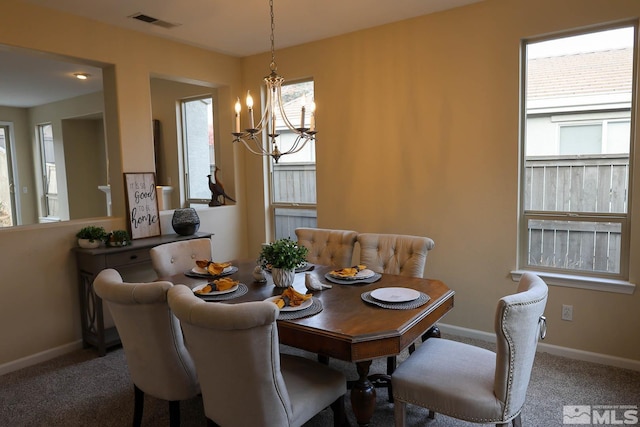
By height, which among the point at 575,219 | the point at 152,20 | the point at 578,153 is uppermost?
the point at 152,20

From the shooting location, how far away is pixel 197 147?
208 inches

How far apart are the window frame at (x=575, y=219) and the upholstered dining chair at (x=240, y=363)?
2248 millimetres

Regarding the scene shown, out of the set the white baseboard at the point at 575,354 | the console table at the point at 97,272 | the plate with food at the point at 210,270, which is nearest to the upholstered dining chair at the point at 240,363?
the plate with food at the point at 210,270

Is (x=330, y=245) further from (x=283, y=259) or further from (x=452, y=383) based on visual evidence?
(x=452, y=383)

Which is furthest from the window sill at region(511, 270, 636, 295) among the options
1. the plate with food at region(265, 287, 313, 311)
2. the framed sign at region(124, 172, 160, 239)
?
the framed sign at region(124, 172, 160, 239)

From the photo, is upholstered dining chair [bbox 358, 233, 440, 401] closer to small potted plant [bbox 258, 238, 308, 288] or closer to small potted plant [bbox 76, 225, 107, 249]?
small potted plant [bbox 258, 238, 308, 288]

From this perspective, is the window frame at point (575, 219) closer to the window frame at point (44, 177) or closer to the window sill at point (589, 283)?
the window sill at point (589, 283)

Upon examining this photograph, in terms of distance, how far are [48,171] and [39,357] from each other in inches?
199

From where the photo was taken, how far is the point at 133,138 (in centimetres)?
373

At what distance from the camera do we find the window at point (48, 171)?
23.6ft

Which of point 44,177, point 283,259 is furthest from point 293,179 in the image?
point 44,177

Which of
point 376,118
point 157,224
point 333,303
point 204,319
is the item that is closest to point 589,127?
point 376,118

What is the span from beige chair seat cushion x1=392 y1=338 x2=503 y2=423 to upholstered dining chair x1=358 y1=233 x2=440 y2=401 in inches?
26.4

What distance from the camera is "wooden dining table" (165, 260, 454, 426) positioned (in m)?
1.75
